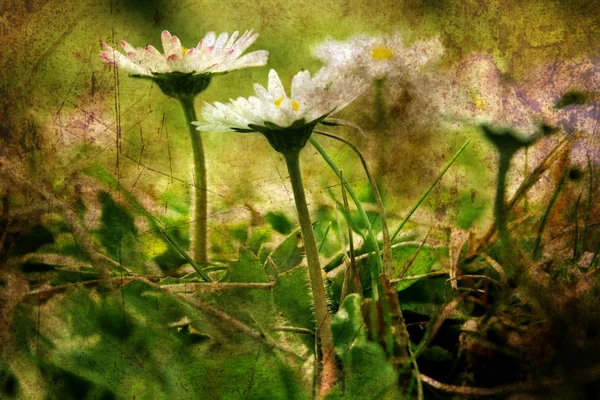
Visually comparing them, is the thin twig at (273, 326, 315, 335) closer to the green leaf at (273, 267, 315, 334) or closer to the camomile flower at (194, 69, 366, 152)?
the green leaf at (273, 267, 315, 334)

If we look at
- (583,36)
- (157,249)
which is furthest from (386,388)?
(583,36)

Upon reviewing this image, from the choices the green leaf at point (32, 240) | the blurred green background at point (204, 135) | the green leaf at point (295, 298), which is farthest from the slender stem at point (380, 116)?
the green leaf at point (32, 240)

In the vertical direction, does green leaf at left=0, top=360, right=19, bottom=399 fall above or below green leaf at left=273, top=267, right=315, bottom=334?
below

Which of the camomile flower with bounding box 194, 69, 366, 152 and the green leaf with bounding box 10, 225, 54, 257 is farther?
the green leaf with bounding box 10, 225, 54, 257

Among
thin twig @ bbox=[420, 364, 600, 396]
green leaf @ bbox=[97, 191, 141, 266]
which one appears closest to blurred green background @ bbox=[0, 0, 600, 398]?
green leaf @ bbox=[97, 191, 141, 266]

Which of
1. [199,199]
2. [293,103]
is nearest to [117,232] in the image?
[199,199]

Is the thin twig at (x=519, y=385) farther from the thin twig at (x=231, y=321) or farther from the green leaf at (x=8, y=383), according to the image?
the green leaf at (x=8, y=383)

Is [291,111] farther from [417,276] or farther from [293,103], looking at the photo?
[417,276]
